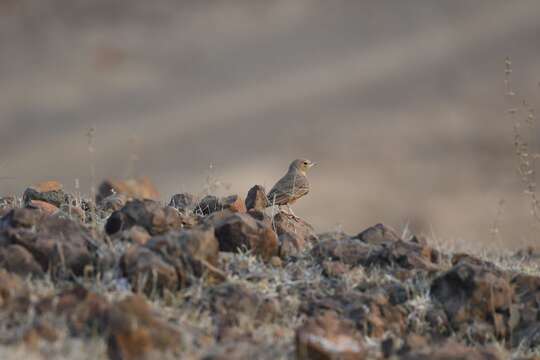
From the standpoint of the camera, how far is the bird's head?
35.1ft

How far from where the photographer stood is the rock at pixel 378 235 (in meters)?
7.64

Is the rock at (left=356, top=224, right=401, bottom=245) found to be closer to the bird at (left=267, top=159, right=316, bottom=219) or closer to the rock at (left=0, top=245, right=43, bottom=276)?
the bird at (left=267, top=159, right=316, bottom=219)

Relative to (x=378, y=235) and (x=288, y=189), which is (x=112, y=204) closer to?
(x=288, y=189)

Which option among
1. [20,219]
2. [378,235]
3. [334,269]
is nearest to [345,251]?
[334,269]

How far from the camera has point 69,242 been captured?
6230 mm

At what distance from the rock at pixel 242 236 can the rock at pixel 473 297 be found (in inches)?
→ 51.6

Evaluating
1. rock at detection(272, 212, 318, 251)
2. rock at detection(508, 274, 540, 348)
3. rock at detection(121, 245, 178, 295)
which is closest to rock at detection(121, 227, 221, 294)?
rock at detection(121, 245, 178, 295)

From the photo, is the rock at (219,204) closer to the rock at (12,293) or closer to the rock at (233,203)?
the rock at (233,203)

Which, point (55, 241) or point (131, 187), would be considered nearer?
point (55, 241)

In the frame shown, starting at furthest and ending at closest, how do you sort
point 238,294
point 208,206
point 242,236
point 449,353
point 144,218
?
point 208,206, point 144,218, point 242,236, point 238,294, point 449,353

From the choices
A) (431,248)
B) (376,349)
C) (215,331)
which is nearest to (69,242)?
(215,331)

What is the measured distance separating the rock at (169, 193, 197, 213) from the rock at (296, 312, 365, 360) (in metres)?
Answer: 3.38

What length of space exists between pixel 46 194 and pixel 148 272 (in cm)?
300

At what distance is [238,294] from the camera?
5.90m
